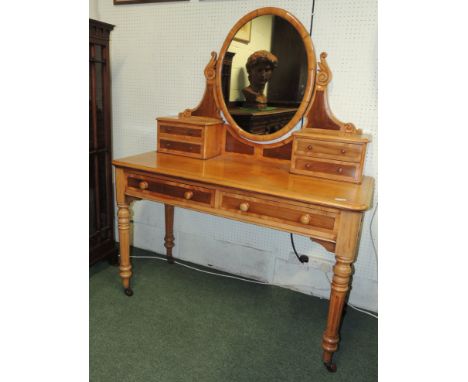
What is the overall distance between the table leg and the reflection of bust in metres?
0.98

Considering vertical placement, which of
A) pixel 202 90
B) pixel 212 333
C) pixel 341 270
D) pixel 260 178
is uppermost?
pixel 202 90

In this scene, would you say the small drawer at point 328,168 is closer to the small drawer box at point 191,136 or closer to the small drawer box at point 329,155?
the small drawer box at point 329,155

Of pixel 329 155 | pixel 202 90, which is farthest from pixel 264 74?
pixel 329 155

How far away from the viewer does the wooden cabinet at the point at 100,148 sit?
2.26m

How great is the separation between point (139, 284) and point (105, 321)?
1.42ft

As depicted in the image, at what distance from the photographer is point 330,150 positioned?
6.03 ft

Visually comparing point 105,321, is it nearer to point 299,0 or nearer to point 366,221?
point 366,221

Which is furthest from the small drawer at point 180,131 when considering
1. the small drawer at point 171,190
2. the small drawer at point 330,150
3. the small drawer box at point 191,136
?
the small drawer at point 330,150

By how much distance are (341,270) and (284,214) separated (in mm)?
361

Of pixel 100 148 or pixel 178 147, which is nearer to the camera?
pixel 178 147

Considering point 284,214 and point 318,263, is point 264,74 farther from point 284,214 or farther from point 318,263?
point 318,263

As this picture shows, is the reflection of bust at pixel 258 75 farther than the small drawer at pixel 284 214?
Yes

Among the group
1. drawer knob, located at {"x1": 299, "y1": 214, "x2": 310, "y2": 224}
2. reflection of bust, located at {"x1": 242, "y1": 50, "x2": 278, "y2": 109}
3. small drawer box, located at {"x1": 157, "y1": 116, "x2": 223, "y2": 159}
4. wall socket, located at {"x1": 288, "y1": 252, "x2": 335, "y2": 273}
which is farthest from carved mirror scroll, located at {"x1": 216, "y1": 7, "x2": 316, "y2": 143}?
wall socket, located at {"x1": 288, "y1": 252, "x2": 335, "y2": 273}
